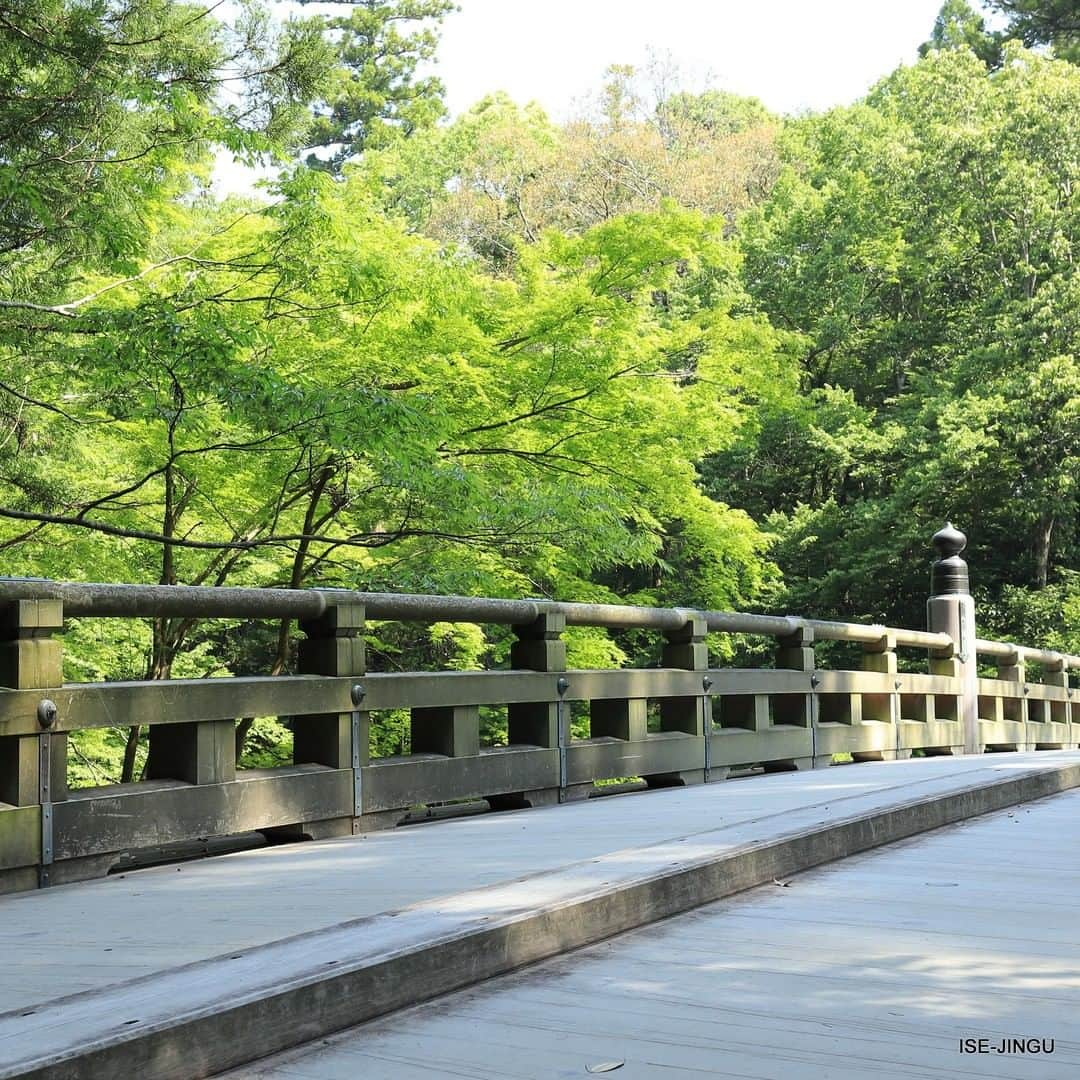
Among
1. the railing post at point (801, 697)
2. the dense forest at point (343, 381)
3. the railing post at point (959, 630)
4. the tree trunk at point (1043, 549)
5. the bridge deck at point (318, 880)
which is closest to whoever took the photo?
the bridge deck at point (318, 880)

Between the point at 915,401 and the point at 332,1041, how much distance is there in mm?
30427

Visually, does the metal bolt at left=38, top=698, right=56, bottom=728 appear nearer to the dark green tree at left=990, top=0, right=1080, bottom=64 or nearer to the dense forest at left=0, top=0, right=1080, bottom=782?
the dense forest at left=0, top=0, right=1080, bottom=782

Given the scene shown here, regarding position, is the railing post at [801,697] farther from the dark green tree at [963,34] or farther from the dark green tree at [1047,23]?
the dark green tree at [963,34]

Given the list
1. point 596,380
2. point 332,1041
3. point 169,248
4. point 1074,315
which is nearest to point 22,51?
point 169,248

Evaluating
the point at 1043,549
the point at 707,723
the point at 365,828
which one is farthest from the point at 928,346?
the point at 365,828

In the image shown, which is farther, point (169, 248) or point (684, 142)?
point (684, 142)

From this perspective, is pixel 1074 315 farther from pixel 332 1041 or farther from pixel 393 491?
pixel 332 1041

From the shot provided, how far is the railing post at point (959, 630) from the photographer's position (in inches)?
494

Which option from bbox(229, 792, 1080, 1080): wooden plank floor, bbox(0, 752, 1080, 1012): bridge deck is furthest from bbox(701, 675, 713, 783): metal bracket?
bbox(229, 792, 1080, 1080): wooden plank floor

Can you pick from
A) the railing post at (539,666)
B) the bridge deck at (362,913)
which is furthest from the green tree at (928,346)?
the bridge deck at (362,913)

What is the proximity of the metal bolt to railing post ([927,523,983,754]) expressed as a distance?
371 inches

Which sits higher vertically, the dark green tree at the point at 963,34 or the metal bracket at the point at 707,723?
the dark green tree at the point at 963,34

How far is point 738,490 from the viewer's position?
3253 centimetres

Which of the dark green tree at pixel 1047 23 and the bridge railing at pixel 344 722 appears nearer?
the bridge railing at pixel 344 722
